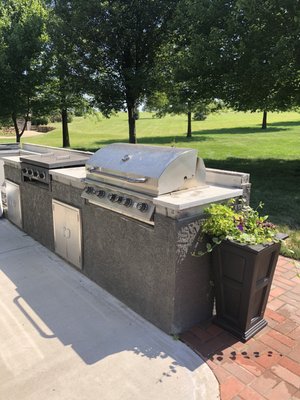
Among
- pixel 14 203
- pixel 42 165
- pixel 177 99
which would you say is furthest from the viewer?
pixel 177 99

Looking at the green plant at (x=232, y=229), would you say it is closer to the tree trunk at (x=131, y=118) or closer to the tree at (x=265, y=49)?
the tree at (x=265, y=49)

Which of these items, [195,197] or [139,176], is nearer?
[195,197]

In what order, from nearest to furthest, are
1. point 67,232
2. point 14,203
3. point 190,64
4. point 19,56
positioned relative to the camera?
point 67,232 < point 14,203 < point 190,64 < point 19,56

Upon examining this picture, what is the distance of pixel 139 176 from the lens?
2.92 metres

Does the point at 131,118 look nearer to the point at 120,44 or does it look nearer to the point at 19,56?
the point at 120,44

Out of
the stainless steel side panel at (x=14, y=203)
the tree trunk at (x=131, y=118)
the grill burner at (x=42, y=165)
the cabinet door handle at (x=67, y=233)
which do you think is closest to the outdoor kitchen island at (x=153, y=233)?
the cabinet door handle at (x=67, y=233)

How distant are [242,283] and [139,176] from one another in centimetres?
121

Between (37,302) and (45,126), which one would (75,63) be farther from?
(45,126)

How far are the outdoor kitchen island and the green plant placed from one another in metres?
0.09

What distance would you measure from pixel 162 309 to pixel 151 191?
1016 mm

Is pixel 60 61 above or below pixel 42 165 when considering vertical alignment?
above

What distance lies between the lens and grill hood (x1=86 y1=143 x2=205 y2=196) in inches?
112

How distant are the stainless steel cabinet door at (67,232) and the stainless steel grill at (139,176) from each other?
51 centimetres

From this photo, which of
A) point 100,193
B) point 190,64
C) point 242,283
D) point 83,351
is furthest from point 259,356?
point 190,64
